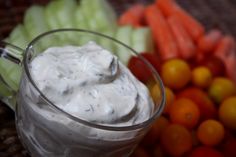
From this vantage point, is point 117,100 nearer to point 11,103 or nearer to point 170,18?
point 11,103

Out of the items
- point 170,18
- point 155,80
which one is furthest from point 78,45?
point 170,18

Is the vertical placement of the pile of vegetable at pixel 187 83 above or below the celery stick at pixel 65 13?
below

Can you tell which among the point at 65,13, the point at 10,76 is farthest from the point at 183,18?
the point at 10,76

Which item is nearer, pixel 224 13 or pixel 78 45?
pixel 78 45

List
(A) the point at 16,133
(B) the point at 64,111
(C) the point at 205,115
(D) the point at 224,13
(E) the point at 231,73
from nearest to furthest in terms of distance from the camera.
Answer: (B) the point at 64,111
(A) the point at 16,133
(C) the point at 205,115
(E) the point at 231,73
(D) the point at 224,13

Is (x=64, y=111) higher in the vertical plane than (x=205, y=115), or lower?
higher

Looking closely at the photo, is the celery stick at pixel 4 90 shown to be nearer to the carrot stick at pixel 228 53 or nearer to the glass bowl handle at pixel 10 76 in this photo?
the glass bowl handle at pixel 10 76

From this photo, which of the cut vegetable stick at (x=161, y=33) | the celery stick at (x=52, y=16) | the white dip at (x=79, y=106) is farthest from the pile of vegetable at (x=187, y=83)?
the celery stick at (x=52, y=16)
